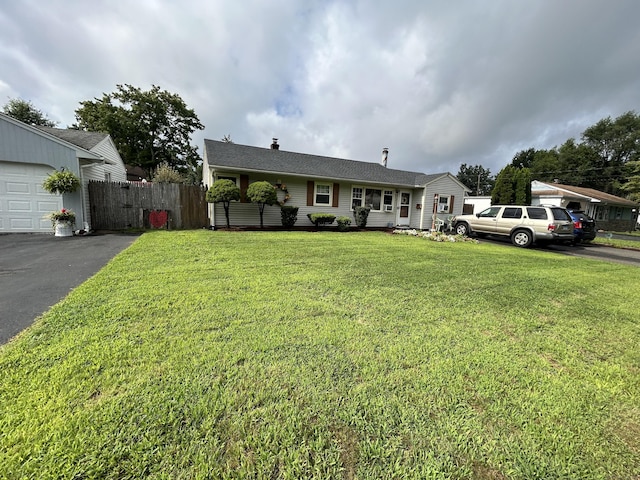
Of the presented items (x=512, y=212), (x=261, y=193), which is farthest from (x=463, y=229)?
(x=261, y=193)

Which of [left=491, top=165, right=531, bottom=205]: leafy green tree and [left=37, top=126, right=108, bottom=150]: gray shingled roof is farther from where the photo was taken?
[left=491, top=165, right=531, bottom=205]: leafy green tree

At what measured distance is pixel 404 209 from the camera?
1539cm

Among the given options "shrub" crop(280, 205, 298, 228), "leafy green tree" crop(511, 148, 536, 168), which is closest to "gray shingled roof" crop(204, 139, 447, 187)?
"shrub" crop(280, 205, 298, 228)

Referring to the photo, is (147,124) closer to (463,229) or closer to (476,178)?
(463,229)

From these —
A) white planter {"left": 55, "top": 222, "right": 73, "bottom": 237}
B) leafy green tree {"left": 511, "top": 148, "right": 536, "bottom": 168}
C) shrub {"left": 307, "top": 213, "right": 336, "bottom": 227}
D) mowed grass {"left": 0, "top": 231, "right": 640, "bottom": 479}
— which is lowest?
mowed grass {"left": 0, "top": 231, "right": 640, "bottom": 479}

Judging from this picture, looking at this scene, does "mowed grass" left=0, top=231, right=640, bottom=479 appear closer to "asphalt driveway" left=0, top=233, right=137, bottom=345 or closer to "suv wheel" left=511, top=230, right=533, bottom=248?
"asphalt driveway" left=0, top=233, right=137, bottom=345

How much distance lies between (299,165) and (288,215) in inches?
115

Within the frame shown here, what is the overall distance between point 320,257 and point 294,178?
725 cm

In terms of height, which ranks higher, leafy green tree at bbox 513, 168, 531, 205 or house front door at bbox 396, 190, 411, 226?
leafy green tree at bbox 513, 168, 531, 205

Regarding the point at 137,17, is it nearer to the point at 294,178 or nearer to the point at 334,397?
the point at 294,178

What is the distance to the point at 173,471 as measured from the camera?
1.23 metres

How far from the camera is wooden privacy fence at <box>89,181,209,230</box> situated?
32.8 ft

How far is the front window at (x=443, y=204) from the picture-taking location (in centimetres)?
1549

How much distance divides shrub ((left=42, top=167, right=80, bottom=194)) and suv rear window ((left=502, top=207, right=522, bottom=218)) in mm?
16266
